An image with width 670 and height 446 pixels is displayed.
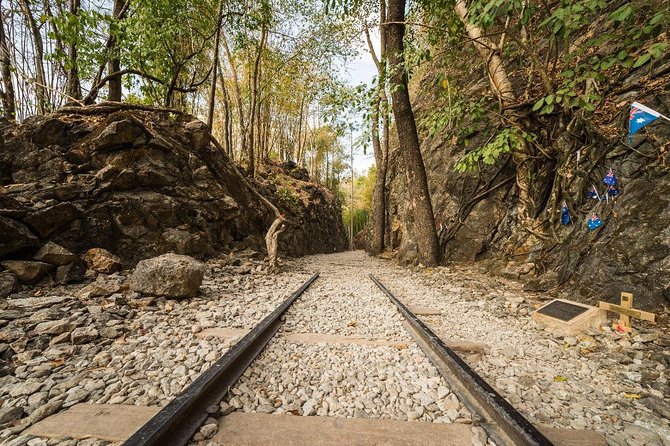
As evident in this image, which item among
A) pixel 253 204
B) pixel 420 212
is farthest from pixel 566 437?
pixel 253 204

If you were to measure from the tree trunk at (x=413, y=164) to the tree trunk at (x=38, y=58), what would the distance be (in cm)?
807

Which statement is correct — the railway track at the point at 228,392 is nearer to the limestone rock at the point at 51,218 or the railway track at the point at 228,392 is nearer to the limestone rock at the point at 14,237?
the limestone rock at the point at 14,237

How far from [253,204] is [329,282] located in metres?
4.29

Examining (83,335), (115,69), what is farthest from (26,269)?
(115,69)

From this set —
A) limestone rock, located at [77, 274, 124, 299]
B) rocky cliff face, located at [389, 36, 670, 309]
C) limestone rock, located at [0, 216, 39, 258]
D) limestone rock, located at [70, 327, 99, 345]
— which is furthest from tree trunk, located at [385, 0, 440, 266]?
limestone rock, located at [0, 216, 39, 258]

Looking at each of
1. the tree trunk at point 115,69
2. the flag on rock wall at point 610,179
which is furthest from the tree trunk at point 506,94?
the tree trunk at point 115,69

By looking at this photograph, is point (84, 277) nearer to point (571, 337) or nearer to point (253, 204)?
point (253, 204)

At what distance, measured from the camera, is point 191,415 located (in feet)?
4.36

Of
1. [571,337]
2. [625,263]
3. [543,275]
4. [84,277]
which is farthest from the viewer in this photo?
[543,275]

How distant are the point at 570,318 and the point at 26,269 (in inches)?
227

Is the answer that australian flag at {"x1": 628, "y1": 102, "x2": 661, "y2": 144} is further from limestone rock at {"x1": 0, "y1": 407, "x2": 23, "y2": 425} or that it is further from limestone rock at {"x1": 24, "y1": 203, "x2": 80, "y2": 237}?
limestone rock at {"x1": 24, "y1": 203, "x2": 80, "y2": 237}

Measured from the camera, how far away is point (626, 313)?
2414 mm

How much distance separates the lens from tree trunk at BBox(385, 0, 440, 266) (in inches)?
263

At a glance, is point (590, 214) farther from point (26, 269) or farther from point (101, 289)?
point (26, 269)
